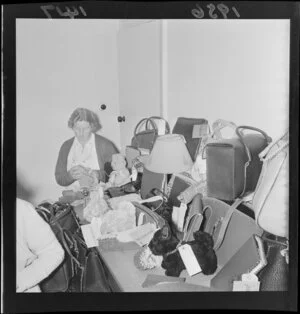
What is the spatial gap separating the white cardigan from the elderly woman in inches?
5.5

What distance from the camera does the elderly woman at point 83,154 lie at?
4.23 ft

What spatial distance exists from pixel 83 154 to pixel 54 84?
222mm

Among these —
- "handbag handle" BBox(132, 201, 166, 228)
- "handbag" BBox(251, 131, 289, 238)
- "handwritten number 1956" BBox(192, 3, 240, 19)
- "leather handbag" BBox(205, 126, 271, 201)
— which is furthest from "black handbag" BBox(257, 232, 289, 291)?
"handwritten number 1956" BBox(192, 3, 240, 19)

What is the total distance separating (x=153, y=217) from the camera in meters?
1.31

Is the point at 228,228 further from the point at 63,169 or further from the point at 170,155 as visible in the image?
the point at 63,169

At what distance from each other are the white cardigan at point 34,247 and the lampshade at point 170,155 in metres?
0.37

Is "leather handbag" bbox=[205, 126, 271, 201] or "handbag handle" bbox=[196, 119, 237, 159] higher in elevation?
"handbag handle" bbox=[196, 119, 237, 159]

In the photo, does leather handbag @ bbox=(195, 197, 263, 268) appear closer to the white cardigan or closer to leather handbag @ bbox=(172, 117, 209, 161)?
leather handbag @ bbox=(172, 117, 209, 161)

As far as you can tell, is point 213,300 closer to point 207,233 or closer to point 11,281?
point 207,233

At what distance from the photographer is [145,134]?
1282 millimetres

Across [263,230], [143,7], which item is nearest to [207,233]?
[263,230]

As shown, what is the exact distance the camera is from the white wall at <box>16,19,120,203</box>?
126 centimetres

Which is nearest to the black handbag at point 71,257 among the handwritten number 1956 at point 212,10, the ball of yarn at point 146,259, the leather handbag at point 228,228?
the ball of yarn at point 146,259

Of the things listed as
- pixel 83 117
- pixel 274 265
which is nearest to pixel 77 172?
pixel 83 117
